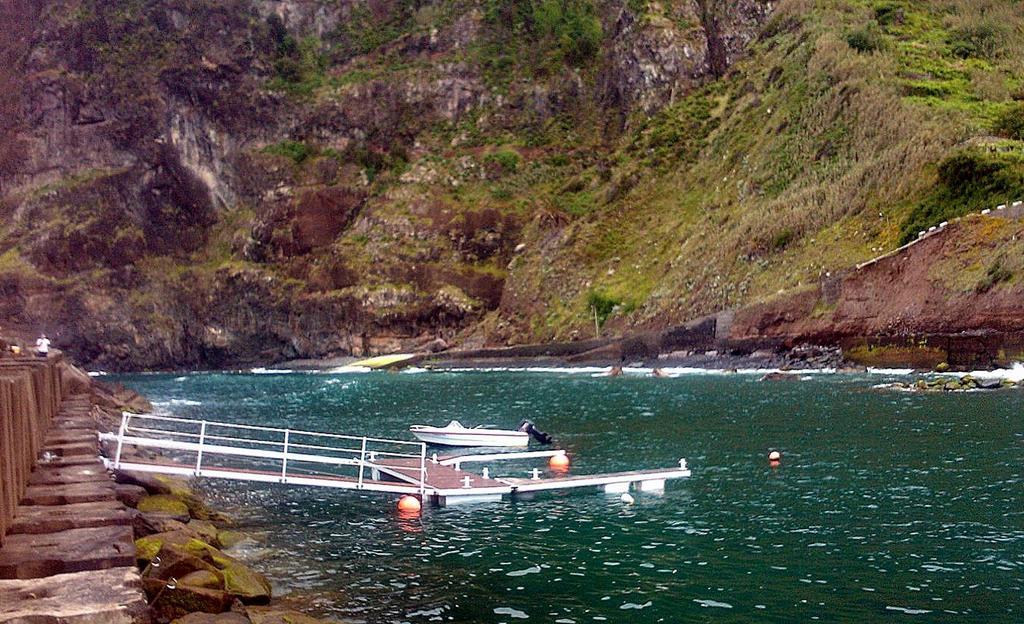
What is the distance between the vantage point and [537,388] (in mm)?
68250

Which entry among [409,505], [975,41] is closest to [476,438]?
[409,505]

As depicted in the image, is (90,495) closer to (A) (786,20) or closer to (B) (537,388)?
(B) (537,388)

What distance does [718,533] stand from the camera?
2034 centimetres

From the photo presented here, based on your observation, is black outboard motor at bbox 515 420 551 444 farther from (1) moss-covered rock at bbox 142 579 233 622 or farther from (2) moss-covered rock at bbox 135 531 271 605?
(1) moss-covered rock at bbox 142 579 233 622

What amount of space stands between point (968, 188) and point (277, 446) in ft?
184

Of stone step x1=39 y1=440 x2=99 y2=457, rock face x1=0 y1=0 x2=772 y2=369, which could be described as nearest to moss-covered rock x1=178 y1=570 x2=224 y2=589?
stone step x1=39 y1=440 x2=99 y2=457

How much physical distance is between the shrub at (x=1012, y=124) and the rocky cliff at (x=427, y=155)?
3631 millimetres

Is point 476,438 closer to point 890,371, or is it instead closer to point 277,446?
point 277,446

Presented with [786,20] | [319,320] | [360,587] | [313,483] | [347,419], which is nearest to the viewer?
[360,587]

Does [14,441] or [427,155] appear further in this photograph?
[427,155]

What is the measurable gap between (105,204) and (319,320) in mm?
43698

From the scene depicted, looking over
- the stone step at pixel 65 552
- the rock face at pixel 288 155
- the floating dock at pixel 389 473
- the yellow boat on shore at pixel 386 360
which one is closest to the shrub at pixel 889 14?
the rock face at pixel 288 155

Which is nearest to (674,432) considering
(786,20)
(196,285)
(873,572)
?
(873,572)

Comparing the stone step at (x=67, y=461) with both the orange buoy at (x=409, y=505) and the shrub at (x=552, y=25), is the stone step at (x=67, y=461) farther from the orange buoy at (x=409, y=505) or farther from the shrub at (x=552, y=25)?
the shrub at (x=552, y=25)
